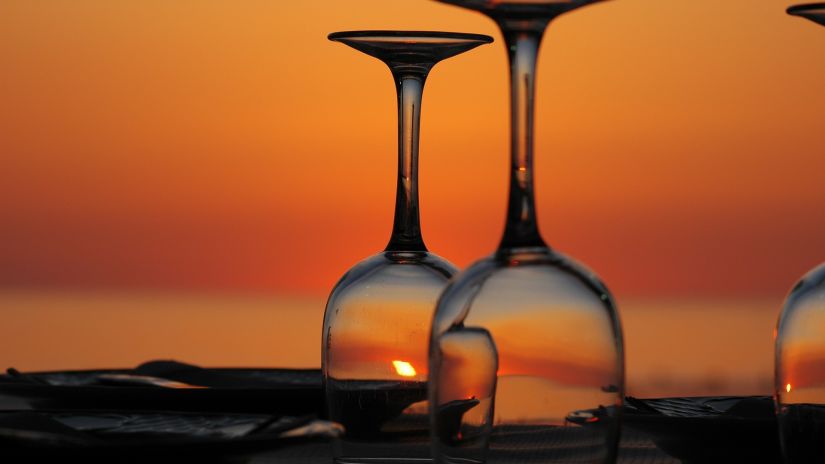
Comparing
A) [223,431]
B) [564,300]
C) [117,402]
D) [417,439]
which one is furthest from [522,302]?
[117,402]

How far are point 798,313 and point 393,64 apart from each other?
46cm

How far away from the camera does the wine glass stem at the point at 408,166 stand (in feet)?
4.43

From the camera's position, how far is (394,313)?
1403mm

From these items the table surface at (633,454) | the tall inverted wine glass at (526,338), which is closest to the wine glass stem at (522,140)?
the tall inverted wine glass at (526,338)

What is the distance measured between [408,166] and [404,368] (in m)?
0.20

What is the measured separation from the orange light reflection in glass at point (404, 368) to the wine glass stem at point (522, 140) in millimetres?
381

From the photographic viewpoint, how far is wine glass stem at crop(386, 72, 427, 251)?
1350 mm

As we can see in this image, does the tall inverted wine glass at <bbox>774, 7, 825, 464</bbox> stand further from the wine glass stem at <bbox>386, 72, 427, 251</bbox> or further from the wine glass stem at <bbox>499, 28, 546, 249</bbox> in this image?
the wine glass stem at <bbox>386, 72, 427, 251</bbox>

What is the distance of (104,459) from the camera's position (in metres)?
0.94

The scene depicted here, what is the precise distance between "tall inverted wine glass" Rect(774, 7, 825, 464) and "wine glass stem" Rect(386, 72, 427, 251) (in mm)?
353

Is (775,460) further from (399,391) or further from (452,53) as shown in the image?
(452,53)

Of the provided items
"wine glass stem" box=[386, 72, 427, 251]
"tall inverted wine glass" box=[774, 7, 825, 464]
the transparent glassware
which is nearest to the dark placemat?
the transparent glassware

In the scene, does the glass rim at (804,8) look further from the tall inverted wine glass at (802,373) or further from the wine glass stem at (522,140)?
the wine glass stem at (522,140)

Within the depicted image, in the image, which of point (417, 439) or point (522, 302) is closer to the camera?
point (522, 302)
